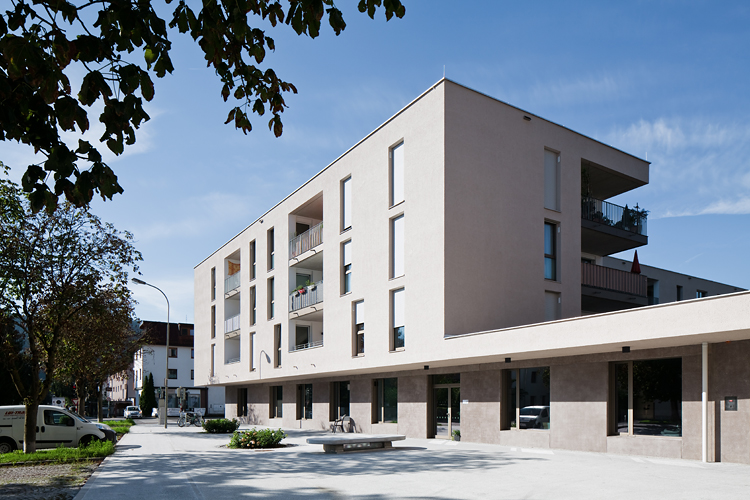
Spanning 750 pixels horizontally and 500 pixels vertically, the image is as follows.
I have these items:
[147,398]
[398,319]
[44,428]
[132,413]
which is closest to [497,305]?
[398,319]

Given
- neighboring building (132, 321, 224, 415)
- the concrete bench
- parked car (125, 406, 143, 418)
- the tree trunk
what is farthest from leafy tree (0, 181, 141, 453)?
neighboring building (132, 321, 224, 415)

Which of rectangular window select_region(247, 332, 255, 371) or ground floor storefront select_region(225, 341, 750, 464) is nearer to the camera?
ground floor storefront select_region(225, 341, 750, 464)

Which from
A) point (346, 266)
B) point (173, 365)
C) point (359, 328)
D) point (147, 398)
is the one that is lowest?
point (147, 398)

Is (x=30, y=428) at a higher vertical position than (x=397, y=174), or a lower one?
lower

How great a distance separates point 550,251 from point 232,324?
22.3m

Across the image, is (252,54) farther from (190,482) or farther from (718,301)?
(718,301)

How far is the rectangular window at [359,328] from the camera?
24078mm

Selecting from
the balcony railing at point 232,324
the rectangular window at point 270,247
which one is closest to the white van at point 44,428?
the rectangular window at point 270,247

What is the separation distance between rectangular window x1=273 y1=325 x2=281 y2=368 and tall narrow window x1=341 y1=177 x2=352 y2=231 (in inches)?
339

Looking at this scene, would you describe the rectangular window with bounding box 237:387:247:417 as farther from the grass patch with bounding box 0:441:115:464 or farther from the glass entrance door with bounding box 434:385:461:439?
the grass patch with bounding box 0:441:115:464

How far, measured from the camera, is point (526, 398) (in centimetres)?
1891

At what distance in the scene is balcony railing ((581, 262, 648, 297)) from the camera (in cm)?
2302

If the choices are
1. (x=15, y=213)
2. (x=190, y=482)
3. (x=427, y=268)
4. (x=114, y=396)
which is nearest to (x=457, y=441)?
(x=427, y=268)

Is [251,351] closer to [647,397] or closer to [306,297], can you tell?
[306,297]
